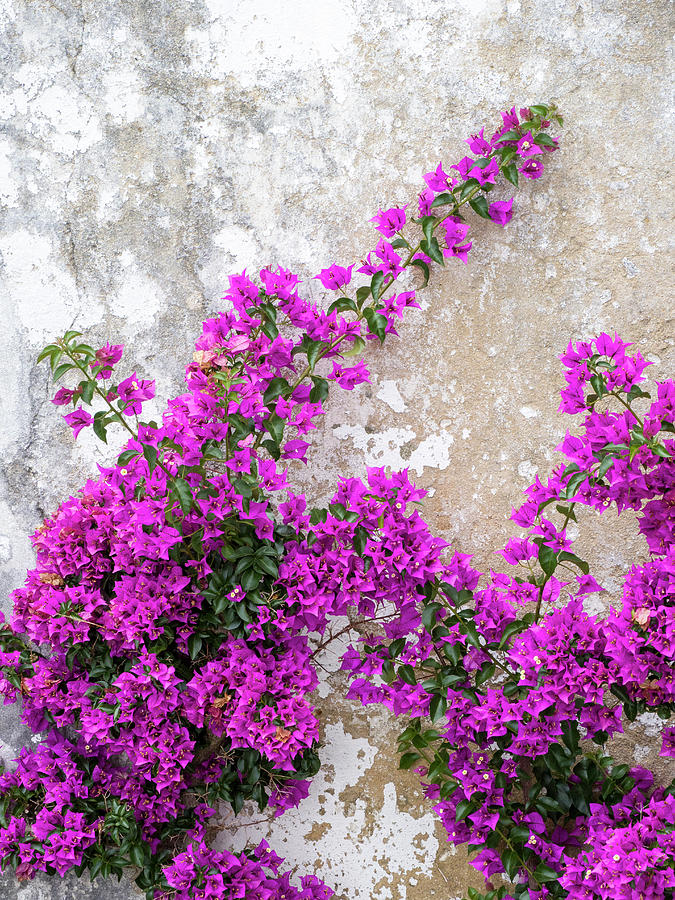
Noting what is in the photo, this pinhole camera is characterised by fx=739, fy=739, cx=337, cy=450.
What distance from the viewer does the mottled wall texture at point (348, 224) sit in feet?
6.79

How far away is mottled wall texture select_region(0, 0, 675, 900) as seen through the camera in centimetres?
207

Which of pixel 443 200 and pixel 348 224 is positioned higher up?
pixel 348 224

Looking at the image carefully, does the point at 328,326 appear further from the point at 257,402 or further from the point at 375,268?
the point at 257,402

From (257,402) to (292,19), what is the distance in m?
1.20

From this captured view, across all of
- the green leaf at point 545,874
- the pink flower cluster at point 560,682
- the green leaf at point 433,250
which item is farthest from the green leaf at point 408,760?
the green leaf at point 433,250

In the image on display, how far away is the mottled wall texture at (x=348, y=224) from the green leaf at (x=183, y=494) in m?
0.57

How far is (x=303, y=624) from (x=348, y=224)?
116cm

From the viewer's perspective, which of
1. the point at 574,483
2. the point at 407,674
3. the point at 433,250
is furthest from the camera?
the point at 433,250

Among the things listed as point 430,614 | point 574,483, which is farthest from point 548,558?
point 430,614

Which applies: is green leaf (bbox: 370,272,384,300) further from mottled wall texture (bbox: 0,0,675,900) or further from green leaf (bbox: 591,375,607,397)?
green leaf (bbox: 591,375,607,397)

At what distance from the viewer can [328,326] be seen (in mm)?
2023

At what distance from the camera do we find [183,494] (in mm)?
1727

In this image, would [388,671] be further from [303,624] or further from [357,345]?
A: [357,345]

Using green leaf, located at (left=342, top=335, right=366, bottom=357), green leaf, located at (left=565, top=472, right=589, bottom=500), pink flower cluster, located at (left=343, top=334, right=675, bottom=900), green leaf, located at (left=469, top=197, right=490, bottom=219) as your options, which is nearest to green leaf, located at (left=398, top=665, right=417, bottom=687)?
pink flower cluster, located at (left=343, top=334, right=675, bottom=900)
